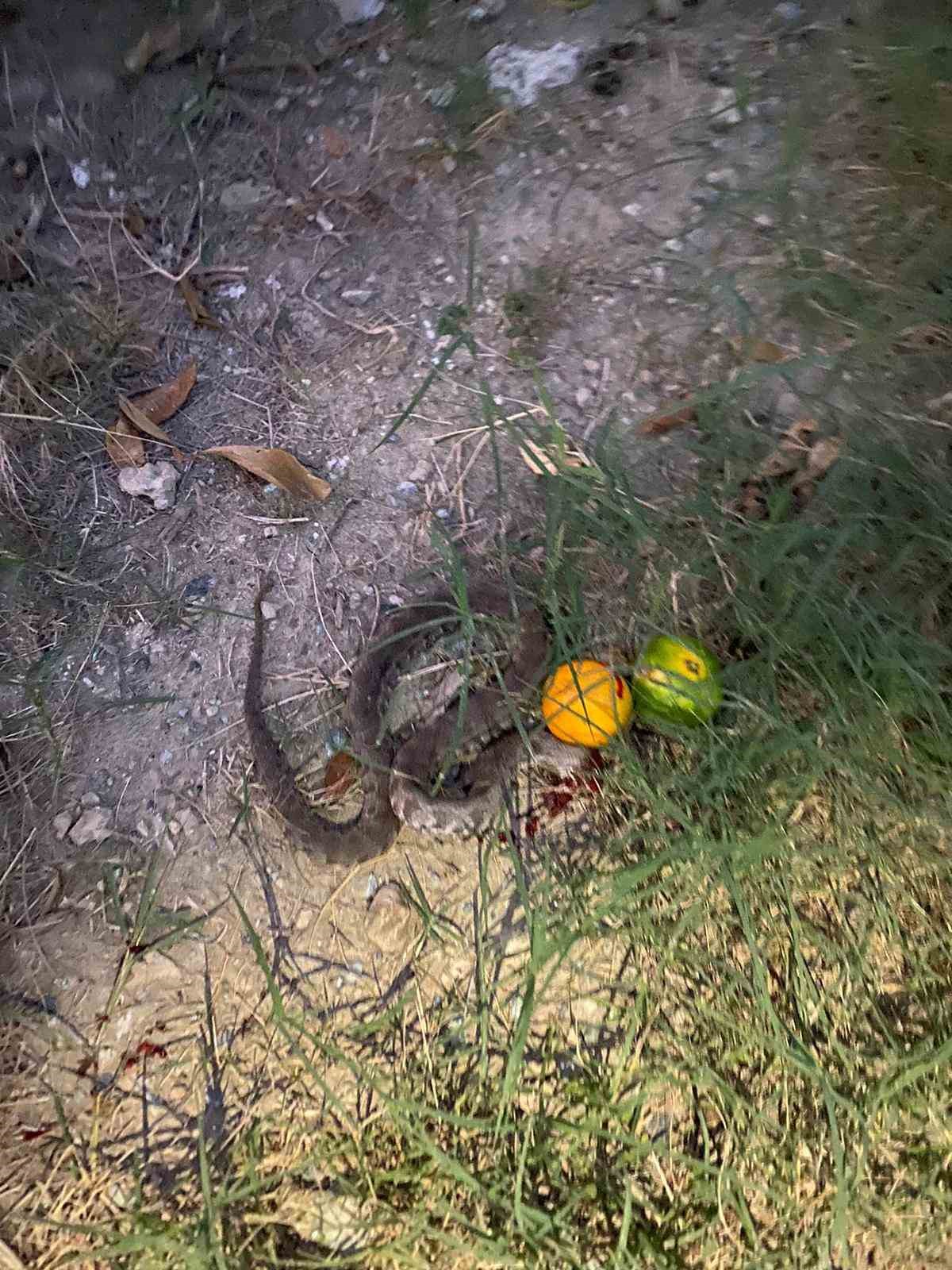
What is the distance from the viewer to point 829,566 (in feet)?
5.65

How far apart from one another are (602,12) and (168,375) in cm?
178

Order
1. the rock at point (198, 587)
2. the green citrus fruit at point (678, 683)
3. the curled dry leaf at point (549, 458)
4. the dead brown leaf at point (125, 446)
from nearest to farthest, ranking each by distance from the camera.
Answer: the green citrus fruit at point (678, 683), the curled dry leaf at point (549, 458), the rock at point (198, 587), the dead brown leaf at point (125, 446)

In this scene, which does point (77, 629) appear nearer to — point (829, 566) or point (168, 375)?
point (168, 375)

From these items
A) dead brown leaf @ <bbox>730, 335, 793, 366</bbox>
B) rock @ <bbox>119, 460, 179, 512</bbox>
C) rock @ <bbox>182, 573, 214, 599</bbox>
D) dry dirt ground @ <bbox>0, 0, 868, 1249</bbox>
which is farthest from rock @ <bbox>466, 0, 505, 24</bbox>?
rock @ <bbox>182, 573, 214, 599</bbox>

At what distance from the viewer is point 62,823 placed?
6.16 ft

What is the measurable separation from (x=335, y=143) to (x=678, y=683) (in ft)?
6.61

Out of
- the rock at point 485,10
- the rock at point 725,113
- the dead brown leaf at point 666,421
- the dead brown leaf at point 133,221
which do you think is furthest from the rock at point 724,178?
the dead brown leaf at point 133,221

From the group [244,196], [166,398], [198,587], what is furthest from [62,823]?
[244,196]

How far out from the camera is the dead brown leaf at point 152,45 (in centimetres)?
246

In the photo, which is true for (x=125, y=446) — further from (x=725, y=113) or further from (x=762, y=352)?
(x=725, y=113)

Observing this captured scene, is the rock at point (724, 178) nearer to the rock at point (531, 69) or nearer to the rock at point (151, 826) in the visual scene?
the rock at point (531, 69)

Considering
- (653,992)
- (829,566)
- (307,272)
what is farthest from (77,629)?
(829,566)

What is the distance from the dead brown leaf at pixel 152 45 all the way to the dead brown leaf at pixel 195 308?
741 mm

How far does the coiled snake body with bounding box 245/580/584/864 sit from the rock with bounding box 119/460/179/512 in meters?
0.69
